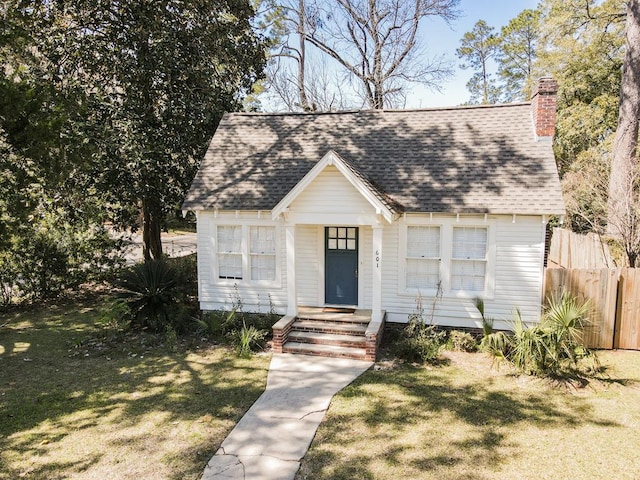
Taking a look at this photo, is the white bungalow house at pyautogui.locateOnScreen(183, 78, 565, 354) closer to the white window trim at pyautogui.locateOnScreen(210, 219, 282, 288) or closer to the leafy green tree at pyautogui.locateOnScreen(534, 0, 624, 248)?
the white window trim at pyautogui.locateOnScreen(210, 219, 282, 288)

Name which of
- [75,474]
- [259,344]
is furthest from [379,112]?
[75,474]

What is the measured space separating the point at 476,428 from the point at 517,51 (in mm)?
40215

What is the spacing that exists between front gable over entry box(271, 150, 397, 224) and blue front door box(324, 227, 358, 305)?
1208mm

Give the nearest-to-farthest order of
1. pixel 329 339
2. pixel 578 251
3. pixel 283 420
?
pixel 283 420 < pixel 329 339 < pixel 578 251

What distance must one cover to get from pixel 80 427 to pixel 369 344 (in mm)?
5715

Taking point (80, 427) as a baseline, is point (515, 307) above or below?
above

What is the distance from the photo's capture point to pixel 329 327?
10.9m

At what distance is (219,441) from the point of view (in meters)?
6.71

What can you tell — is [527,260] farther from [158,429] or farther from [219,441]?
[158,429]

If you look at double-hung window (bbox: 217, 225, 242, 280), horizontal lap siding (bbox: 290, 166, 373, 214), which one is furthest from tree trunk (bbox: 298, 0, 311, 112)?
horizontal lap siding (bbox: 290, 166, 373, 214)

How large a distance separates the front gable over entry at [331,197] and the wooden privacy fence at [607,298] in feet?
14.4

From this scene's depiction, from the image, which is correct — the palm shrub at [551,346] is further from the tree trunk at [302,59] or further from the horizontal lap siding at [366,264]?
the tree trunk at [302,59]

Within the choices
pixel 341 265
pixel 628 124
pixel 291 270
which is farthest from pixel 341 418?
pixel 628 124

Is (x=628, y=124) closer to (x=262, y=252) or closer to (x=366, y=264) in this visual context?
(x=366, y=264)
